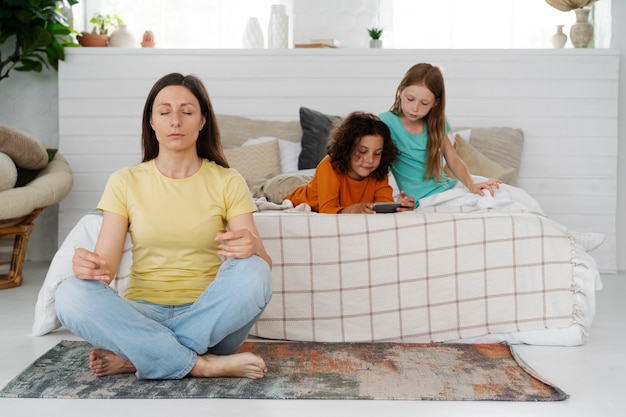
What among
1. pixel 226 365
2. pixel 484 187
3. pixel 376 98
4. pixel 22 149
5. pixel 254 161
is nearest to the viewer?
pixel 226 365

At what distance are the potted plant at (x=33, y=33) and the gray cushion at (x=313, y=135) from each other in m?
1.47

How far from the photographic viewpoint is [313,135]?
467 cm

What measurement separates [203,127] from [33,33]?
2.77 meters

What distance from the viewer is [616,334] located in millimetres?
3186

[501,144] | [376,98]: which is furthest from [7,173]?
[501,144]

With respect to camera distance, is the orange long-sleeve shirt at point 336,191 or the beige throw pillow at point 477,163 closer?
the orange long-sleeve shirt at point 336,191

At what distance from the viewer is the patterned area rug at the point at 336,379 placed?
7.37 ft

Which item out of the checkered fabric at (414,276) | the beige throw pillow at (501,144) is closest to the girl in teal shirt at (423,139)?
the checkered fabric at (414,276)

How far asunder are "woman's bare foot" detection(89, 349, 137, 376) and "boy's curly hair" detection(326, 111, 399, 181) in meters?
1.30

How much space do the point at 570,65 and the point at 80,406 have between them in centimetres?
375

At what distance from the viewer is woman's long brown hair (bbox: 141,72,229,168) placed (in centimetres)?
251

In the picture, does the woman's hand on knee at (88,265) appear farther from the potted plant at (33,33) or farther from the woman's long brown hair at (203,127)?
the potted plant at (33,33)

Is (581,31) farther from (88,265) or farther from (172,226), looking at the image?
(88,265)

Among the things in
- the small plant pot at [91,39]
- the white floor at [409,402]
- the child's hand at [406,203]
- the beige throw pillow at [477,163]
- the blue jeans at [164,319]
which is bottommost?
the white floor at [409,402]
